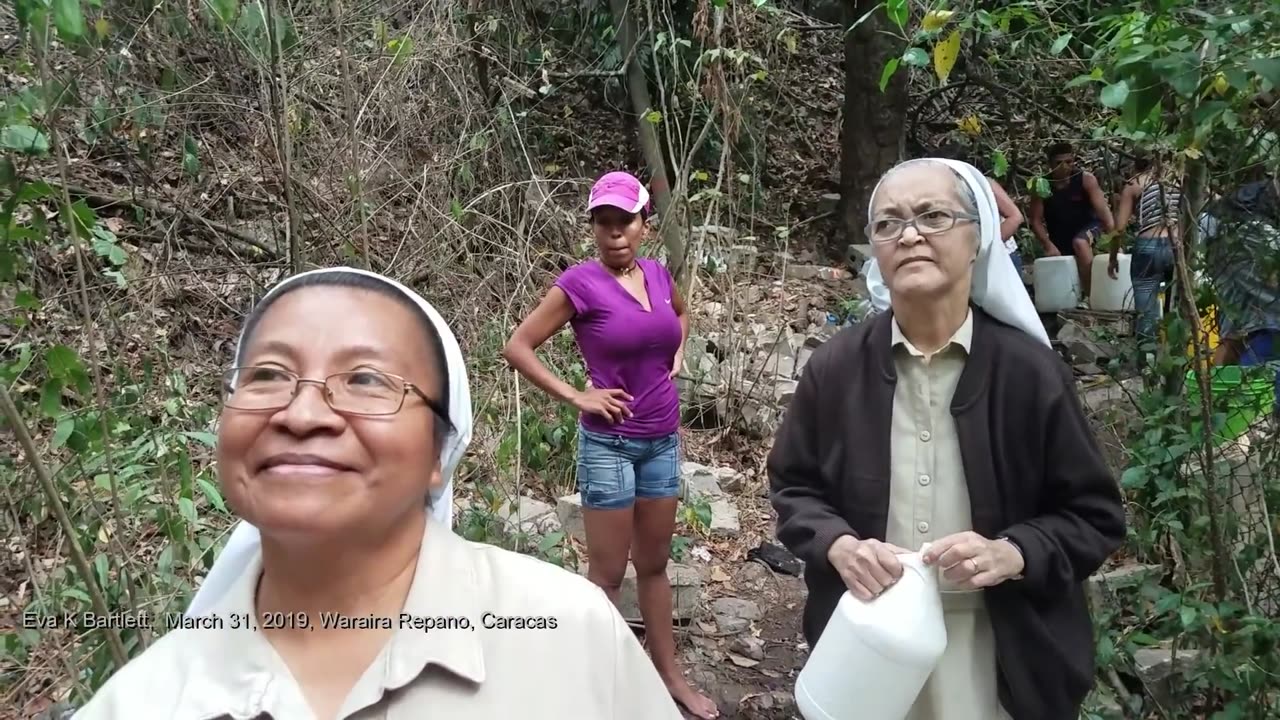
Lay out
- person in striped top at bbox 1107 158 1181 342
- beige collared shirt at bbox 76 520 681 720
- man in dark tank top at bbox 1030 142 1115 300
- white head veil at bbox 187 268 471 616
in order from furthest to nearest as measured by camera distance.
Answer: man in dark tank top at bbox 1030 142 1115 300 → person in striped top at bbox 1107 158 1181 342 → white head veil at bbox 187 268 471 616 → beige collared shirt at bbox 76 520 681 720

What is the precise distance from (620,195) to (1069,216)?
4.62m

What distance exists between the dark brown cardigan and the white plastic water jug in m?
0.15

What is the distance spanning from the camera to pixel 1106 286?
231 inches

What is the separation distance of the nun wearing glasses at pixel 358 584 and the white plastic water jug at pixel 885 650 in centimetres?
51

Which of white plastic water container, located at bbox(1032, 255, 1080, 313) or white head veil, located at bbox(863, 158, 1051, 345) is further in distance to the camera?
white plastic water container, located at bbox(1032, 255, 1080, 313)

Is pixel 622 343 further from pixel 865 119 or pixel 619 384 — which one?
pixel 865 119

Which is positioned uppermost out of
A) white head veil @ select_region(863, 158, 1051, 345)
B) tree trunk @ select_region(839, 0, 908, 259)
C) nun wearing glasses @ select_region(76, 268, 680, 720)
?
tree trunk @ select_region(839, 0, 908, 259)

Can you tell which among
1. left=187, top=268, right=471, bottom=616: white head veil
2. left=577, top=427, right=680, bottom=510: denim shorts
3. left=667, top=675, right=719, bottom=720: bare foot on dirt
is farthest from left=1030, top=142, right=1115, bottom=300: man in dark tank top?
left=187, top=268, right=471, bottom=616: white head veil

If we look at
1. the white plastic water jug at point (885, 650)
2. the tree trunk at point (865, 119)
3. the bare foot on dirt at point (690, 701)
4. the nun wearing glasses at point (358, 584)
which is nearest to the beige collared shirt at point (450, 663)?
the nun wearing glasses at point (358, 584)

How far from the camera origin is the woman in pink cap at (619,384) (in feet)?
9.55

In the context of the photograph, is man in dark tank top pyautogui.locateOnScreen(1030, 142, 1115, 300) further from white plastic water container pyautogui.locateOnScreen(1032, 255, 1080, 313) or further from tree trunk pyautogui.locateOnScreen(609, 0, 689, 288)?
tree trunk pyautogui.locateOnScreen(609, 0, 689, 288)

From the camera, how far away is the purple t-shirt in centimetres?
292

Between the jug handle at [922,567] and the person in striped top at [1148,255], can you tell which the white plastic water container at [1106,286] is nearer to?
the person in striped top at [1148,255]

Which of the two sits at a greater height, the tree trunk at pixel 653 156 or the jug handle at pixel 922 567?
the tree trunk at pixel 653 156
